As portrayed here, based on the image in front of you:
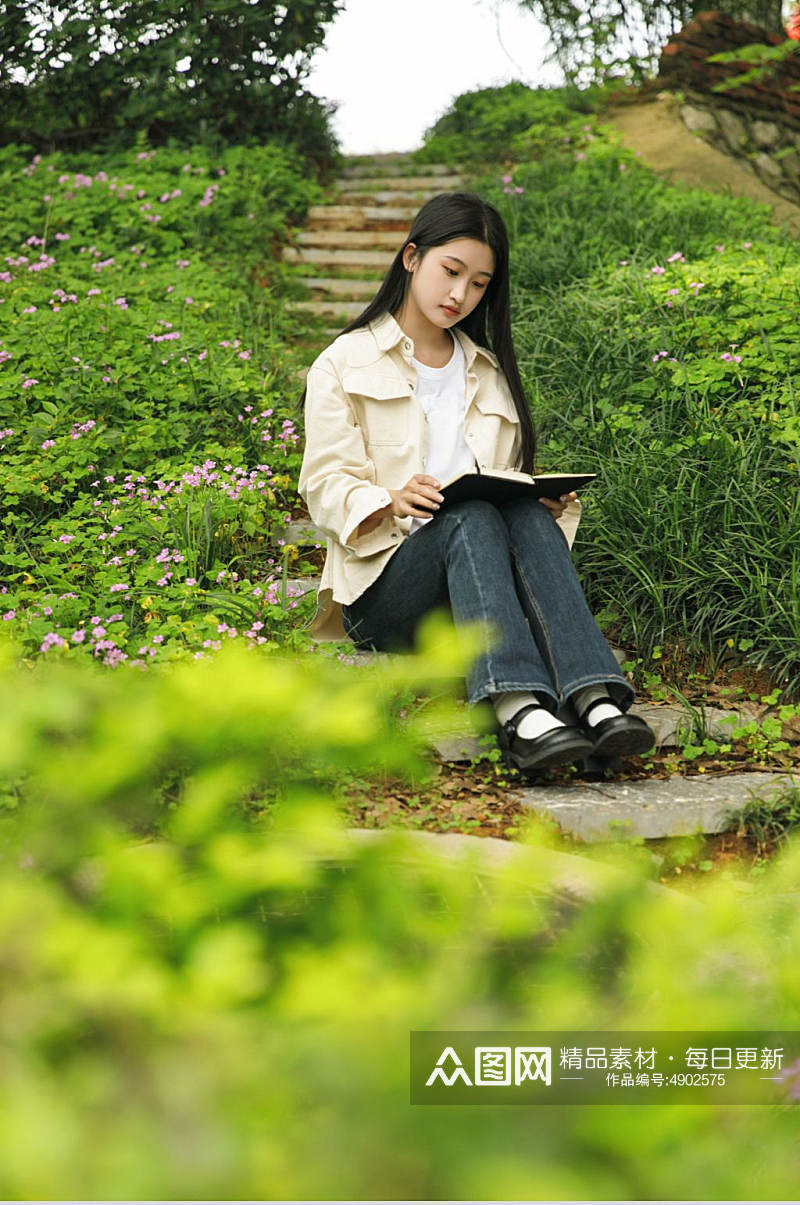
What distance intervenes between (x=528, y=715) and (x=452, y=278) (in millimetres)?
1232

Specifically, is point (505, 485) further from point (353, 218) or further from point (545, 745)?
point (353, 218)

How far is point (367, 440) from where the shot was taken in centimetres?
304

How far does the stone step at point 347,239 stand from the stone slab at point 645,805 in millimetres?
5054

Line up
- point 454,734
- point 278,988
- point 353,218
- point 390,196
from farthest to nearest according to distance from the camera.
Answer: point 390,196, point 353,218, point 454,734, point 278,988

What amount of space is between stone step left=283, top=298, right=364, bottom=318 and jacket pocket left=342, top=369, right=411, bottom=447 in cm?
297

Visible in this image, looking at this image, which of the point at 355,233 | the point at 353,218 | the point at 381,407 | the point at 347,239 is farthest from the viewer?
the point at 353,218

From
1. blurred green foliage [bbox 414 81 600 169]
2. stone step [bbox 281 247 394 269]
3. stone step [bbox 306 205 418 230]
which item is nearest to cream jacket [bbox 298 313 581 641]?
stone step [bbox 281 247 394 269]

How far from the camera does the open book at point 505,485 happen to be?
8.58ft

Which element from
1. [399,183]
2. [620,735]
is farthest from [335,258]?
[620,735]

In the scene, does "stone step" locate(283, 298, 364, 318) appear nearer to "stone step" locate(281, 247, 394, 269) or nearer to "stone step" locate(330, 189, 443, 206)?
"stone step" locate(281, 247, 394, 269)

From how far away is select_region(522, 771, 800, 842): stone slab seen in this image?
8.13ft

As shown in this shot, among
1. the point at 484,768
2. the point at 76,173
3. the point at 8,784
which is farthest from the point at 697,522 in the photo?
the point at 76,173

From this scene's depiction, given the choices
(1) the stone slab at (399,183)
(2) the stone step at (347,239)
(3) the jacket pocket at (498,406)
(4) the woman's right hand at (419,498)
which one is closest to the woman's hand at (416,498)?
(4) the woman's right hand at (419,498)

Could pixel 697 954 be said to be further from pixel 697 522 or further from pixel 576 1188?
pixel 697 522
